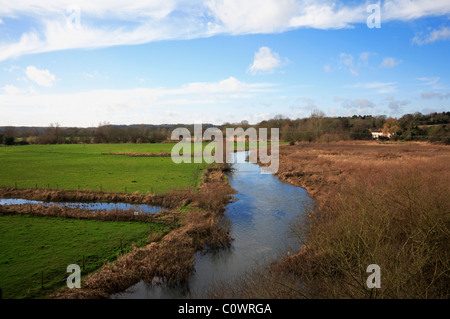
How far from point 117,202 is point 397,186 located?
21300mm

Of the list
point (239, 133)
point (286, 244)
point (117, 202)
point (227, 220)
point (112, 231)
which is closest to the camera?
point (286, 244)

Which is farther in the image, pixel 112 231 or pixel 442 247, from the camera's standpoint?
pixel 112 231

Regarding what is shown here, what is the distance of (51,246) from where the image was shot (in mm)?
14328

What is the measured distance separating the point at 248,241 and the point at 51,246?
411 inches

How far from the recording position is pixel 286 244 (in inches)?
617

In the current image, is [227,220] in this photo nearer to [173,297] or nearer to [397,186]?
[173,297]

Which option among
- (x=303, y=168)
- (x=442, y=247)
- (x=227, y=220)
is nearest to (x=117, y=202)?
(x=227, y=220)

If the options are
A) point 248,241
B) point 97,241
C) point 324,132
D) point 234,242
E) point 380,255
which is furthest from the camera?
point 324,132

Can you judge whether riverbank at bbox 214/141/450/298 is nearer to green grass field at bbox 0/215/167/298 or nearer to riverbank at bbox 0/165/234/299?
riverbank at bbox 0/165/234/299

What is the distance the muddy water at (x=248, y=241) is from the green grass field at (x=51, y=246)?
9.79ft

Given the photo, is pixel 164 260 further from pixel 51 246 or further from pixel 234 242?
pixel 51 246

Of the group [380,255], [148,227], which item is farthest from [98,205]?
[380,255]

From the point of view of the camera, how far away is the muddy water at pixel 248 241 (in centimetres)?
1148

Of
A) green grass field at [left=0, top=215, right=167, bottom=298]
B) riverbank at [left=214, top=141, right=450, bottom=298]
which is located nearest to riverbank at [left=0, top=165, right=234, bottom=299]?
green grass field at [left=0, top=215, right=167, bottom=298]
